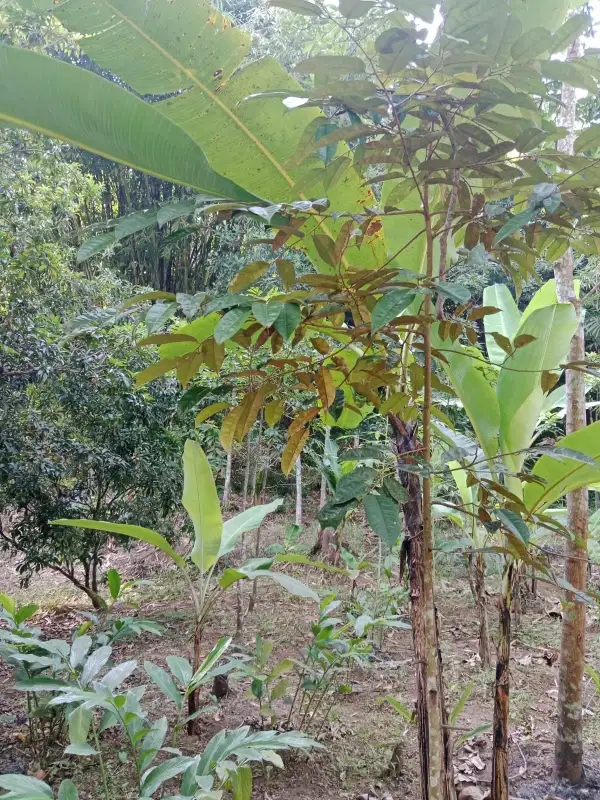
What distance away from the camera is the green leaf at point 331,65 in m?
0.73

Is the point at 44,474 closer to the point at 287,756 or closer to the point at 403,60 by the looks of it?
the point at 287,756

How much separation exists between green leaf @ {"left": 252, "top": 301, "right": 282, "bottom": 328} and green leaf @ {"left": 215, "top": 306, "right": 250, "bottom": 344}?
2 cm

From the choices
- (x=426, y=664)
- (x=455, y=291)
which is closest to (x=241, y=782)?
(x=426, y=664)

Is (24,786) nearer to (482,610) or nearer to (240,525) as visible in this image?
(240,525)

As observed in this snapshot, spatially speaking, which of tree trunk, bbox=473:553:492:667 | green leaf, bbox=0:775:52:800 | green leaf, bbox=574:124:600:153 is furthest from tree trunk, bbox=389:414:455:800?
tree trunk, bbox=473:553:492:667

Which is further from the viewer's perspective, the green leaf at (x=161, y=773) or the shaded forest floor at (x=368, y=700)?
the shaded forest floor at (x=368, y=700)

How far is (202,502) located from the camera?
67.1 inches

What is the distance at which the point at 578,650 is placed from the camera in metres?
1.52

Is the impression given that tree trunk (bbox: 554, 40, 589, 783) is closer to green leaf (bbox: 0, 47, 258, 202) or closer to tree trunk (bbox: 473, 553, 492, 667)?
tree trunk (bbox: 473, 553, 492, 667)

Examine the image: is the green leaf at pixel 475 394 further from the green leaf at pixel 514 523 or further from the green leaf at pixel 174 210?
the green leaf at pixel 174 210

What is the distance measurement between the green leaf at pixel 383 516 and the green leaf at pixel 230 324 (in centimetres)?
32

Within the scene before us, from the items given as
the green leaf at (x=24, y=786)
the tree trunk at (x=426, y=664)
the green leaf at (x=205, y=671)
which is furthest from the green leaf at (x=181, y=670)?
the tree trunk at (x=426, y=664)

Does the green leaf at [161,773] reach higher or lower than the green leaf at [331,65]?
lower

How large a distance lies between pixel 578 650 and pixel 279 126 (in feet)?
4.88
